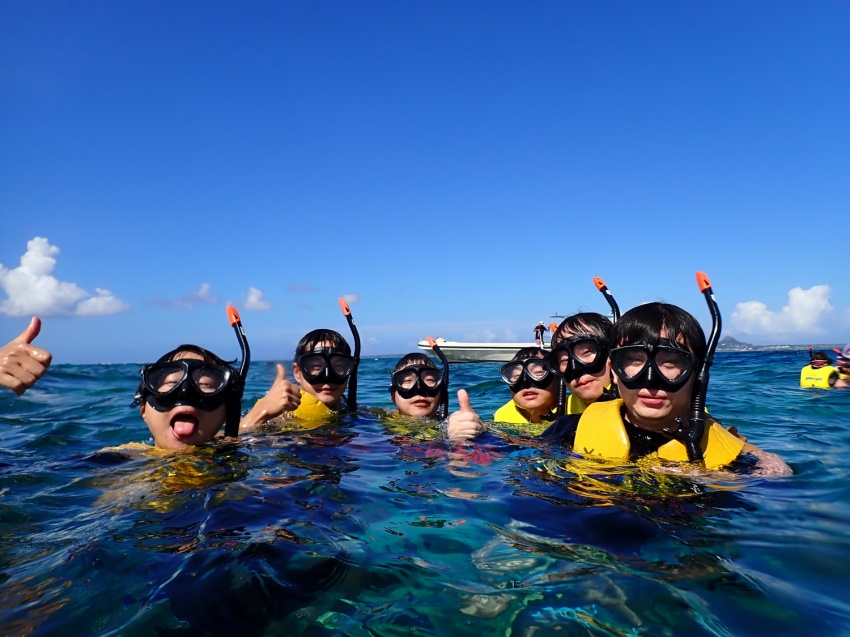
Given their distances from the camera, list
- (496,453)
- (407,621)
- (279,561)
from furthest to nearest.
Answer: (496,453) → (279,561) → (407,621)

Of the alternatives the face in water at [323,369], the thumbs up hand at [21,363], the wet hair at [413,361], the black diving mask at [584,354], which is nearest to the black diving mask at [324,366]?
the face in water at [323,369]

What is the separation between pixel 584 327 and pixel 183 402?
326 centimetres

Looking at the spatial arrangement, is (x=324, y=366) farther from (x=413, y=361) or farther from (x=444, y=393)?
(x=444, y=393)

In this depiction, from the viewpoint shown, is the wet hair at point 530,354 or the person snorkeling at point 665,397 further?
the wet hair at point 530,354

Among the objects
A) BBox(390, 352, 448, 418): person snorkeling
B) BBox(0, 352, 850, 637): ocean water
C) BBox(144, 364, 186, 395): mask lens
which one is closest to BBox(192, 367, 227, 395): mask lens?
BBox(144, 364, 186, 395): mask lens

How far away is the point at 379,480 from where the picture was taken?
3439 millimetres

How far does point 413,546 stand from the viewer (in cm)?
228

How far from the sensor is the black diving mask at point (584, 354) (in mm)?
4492

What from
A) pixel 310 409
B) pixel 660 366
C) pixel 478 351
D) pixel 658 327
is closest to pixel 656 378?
pixel 660 366

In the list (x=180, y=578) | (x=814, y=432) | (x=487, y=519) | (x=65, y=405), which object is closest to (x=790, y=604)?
(x=487, y=519)

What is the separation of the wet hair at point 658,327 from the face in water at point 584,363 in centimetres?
116

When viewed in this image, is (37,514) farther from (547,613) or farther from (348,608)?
(547,613)

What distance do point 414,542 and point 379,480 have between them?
1.14m

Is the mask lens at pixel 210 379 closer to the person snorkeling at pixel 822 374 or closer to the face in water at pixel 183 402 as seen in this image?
the face in water at pixel 183 402
